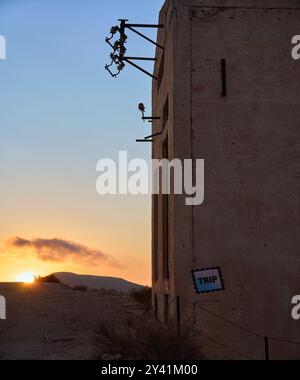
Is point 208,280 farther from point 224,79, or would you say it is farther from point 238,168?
point 224,79

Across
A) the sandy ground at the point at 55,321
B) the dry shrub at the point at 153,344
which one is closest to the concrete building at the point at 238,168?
the dry shrub at the point at 153,344

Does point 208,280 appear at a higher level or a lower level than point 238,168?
lower

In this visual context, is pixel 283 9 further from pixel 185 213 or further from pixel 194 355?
pixel 194 355

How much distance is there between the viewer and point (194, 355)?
10008 mm

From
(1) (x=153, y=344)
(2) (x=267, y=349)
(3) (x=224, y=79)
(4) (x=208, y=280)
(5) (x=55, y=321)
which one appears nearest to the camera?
(1) (x=153, y=344)

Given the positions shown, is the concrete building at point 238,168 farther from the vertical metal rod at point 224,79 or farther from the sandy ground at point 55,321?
the sandy ground at point 55,321

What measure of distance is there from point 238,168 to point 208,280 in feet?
8.32

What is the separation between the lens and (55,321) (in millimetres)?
14852

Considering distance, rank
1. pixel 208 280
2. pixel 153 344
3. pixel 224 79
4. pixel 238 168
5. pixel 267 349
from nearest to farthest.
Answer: pixel 153 344
pixel 267 349
pixel 208 280
pixel 238 168
pixel 224 79

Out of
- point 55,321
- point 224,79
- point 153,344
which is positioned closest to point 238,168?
point 224,79

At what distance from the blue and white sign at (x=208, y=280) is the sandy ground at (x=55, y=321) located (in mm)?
2461

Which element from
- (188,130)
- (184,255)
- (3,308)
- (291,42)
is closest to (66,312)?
(3,308)

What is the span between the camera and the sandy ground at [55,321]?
36.6ft

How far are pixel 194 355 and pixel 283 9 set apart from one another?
8.13 meters
